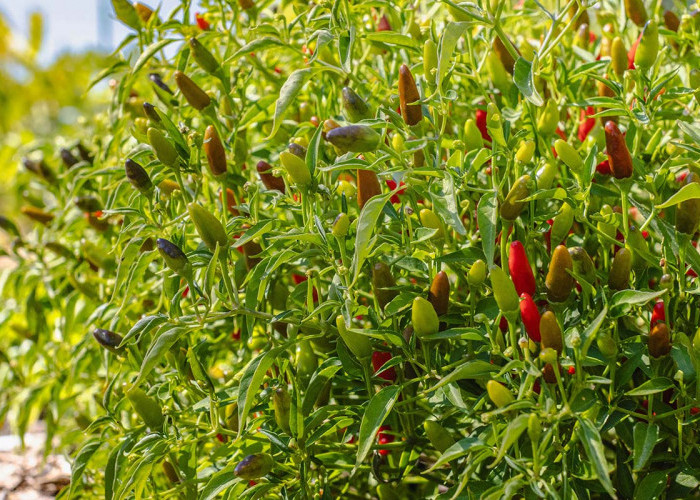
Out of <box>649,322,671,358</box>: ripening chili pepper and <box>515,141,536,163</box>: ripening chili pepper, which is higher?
<box>515,141,536,163</box>: ripening chili pepper

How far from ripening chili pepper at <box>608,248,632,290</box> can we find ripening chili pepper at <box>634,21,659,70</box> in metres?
0.25

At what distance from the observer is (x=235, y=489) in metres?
0.91

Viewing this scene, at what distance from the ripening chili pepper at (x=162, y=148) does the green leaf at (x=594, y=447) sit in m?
0.56

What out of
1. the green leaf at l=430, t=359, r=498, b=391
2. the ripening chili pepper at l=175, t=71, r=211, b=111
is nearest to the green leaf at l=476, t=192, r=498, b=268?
the green leaf at l=430, t=359, r=498, b=391

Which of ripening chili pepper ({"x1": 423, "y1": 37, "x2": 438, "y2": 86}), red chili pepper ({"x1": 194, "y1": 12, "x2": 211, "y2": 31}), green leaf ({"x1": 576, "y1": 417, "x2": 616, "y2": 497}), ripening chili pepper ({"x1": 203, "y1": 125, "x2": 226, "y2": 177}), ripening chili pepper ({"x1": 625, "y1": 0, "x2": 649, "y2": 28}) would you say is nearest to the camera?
green leaf ({"x1": 576, "y1": 417, "x2": 616, "y2": 497})

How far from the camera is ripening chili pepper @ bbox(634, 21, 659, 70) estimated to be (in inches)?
36.4

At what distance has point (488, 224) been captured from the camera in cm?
81

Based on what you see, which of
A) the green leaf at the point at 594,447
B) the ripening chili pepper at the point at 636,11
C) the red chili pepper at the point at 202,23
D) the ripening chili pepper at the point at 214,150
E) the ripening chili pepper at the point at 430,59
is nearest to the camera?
the green leaf at the point at 594,447

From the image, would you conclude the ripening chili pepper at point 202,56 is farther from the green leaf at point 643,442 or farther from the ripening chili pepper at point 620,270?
the green leaf at point 643,442

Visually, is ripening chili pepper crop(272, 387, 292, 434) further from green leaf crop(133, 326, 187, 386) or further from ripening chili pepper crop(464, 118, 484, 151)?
ripening chili pepper crop(464, 118, 484, 151)

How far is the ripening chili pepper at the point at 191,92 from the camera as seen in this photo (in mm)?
1049

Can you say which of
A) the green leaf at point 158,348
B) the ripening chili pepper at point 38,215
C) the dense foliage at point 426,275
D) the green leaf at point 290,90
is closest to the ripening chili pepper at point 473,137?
the dense foliage at point 426,275

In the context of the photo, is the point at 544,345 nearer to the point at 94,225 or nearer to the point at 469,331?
the point at 469,331

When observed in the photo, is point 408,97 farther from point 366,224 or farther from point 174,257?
point 174,257
